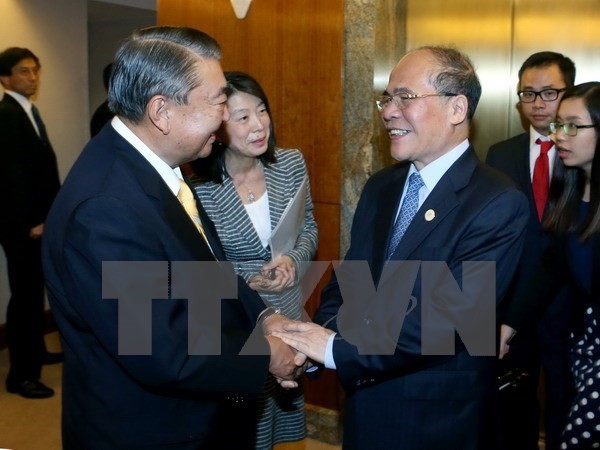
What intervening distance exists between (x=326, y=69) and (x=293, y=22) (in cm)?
36

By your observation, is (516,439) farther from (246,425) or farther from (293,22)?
(293,22)

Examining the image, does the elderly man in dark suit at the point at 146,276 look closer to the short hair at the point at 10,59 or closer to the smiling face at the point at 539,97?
the smiling face at the point at 539,97

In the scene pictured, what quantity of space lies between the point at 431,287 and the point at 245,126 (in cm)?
137

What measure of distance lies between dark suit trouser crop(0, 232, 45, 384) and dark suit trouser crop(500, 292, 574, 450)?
3.39 m

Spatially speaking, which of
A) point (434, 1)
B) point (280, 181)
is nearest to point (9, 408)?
point (280, 181)

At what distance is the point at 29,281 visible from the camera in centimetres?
541

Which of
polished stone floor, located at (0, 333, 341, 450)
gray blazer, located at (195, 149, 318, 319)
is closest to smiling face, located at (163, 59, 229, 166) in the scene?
gray blazer, located at (195, 149, 318, 319)

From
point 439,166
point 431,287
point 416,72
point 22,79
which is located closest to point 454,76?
point 416,72

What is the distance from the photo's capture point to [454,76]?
2463 millimetres

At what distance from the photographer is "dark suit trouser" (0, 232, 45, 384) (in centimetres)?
532

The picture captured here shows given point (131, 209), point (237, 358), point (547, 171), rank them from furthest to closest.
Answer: point (547, 171), point (237, 358), point (131, 209)

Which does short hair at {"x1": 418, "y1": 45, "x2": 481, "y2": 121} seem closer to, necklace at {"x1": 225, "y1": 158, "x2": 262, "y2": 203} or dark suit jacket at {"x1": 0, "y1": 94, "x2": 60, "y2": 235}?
necklace at {"x1": 225, "y1": 158, "x2": 262, "y2": 203}

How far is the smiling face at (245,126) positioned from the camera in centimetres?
334

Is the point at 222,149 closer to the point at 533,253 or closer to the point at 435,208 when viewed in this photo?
the point at 435,208
